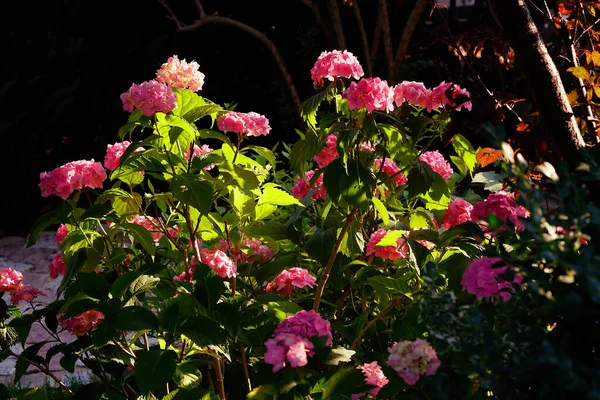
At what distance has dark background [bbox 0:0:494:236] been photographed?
6.74 m

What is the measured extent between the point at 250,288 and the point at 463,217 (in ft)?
2.20

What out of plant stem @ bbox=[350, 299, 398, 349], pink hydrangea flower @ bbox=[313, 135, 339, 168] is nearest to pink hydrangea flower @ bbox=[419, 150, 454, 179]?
pink hydrangea flower @ bbox=[313, 135, 339, 168]

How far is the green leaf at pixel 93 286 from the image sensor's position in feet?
6.22

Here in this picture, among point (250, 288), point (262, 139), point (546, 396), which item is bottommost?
point (262, 139)

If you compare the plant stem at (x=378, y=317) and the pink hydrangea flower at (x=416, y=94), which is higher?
the pink hydrangea flower at (x=416, y=94)

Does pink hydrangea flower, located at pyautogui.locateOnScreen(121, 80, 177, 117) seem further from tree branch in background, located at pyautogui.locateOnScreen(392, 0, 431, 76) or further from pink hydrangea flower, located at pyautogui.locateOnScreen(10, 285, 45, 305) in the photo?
tree branch in background, located at pyautogui.locateOnScreen(392, 0, 431, 76)

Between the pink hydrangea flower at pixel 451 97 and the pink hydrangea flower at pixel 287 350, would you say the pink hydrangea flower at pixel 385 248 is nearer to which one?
the pink hydrangea flower at pixel 451 97

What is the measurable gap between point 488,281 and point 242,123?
1001 millimetres

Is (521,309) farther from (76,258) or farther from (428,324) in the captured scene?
(76,258)

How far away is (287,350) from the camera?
5.11 ft

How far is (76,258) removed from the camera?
7.06 feet

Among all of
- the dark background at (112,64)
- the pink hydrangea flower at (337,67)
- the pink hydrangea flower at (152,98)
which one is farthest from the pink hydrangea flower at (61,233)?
the dark background at (112,64)

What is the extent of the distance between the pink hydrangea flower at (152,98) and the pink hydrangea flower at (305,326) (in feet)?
2.20

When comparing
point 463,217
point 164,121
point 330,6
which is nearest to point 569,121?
point 463,217
